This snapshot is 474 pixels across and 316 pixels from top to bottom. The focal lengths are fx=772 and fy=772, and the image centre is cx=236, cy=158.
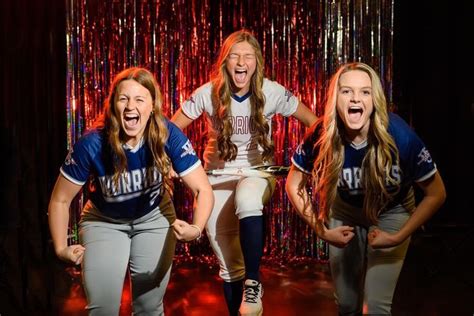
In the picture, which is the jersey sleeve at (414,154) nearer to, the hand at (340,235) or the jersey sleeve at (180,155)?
the hand at (340,235)

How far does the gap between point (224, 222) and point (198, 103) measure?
679mm

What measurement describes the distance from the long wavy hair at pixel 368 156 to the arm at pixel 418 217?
0.13 m

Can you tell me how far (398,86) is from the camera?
6.54 meters

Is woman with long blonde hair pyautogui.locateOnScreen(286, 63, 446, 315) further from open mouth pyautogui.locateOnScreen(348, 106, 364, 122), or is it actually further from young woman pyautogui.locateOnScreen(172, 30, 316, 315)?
young woman pyautogui.locateOnScreen(172, 30, 316, 315)

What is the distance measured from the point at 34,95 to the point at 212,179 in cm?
194

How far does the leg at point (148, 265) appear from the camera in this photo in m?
3.39

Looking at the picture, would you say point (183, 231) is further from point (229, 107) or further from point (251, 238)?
point (229, 107)

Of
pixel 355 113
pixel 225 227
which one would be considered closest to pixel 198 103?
pixel 225 227

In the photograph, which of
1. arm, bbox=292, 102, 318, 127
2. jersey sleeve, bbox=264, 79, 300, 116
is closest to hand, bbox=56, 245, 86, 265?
jersey sleeve, bbox=264, 79, 300, 116

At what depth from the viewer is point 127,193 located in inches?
132

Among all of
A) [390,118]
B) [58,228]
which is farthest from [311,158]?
[58,228]

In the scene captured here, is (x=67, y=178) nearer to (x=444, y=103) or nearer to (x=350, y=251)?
(x=350, y=251)

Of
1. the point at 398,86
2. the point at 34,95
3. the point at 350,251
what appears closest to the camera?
the point at 350,251

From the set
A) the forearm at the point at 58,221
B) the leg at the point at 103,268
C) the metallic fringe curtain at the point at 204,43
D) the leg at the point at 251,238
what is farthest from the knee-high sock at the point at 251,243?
the metallic fringe curtain at the point at 204,43
